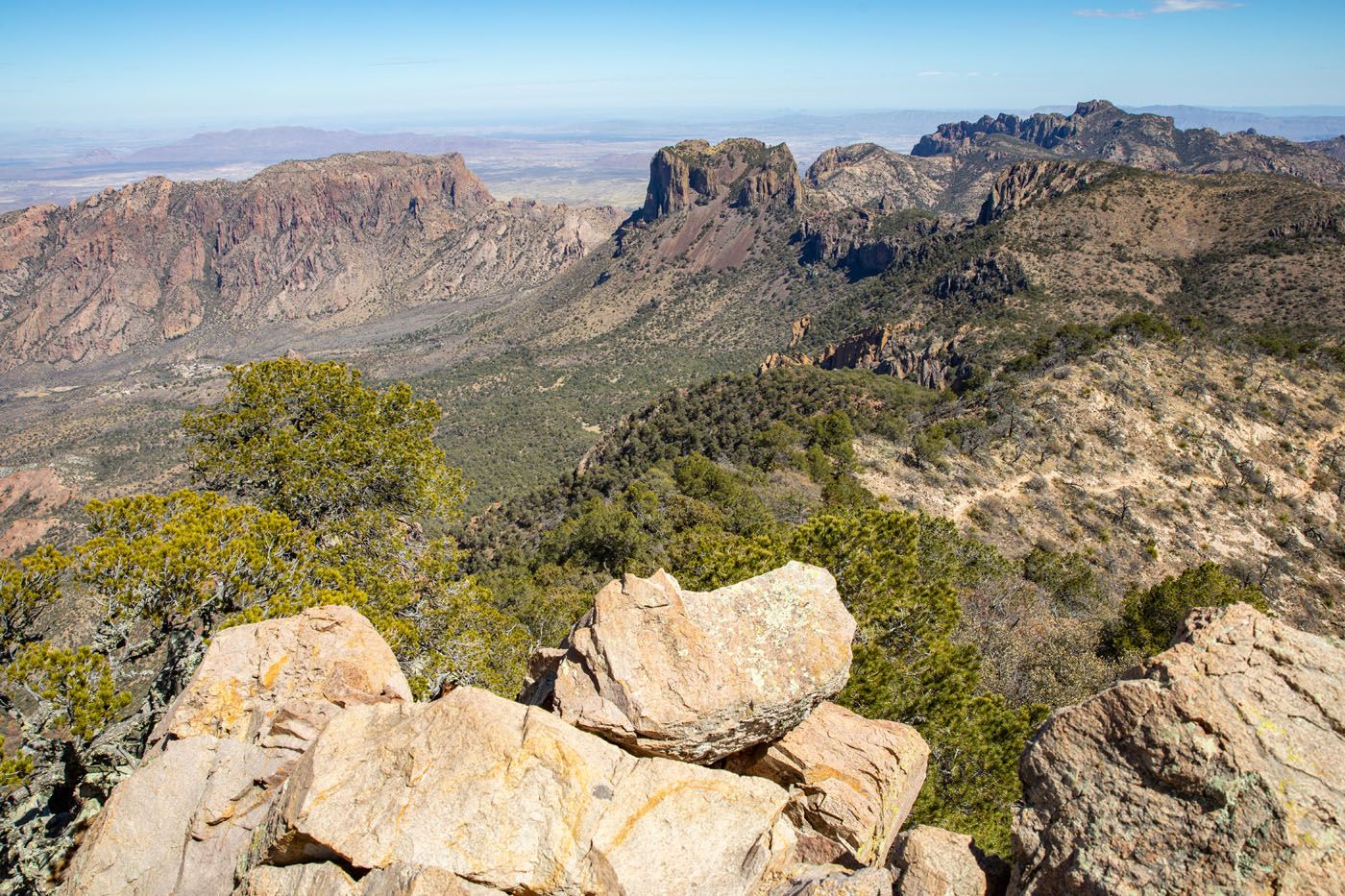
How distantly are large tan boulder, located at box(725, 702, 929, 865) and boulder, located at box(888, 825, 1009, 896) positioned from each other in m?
1.04

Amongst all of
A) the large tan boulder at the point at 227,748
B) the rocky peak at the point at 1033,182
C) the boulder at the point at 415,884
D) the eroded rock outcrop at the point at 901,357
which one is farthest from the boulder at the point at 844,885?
the rocky peak at the point at 1033,182

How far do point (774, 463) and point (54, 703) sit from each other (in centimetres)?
3866

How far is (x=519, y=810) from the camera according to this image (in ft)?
26.0

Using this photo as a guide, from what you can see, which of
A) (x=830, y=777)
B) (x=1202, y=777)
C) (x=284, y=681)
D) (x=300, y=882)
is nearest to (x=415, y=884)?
(x=300, y=882)

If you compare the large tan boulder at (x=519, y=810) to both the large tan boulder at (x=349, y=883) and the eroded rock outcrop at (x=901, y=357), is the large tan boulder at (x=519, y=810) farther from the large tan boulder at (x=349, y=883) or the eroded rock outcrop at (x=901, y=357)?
the eroded rock outcrop at (x=901, y=357)

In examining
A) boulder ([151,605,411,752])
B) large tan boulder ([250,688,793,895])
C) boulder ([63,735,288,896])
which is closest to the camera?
large tan boulder ([250,688,793,895])

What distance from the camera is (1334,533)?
42.8m

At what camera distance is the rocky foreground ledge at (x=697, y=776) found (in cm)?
679

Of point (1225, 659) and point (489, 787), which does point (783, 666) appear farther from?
point (1225, 659)

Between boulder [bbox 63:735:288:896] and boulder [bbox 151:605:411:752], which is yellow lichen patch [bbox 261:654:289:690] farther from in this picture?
boulder [bbox 63:735:288:896]

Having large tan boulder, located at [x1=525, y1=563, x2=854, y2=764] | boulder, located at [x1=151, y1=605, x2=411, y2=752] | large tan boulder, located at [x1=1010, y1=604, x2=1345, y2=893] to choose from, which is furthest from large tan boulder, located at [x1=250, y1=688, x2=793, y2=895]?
large tan boulder, located at [x1=1010, y1=604, x2=1345, y2=893]

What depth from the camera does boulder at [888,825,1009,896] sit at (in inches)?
320

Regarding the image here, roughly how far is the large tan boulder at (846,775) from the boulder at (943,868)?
1036 millimetres

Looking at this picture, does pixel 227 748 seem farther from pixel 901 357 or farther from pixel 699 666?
pixel 901 357
